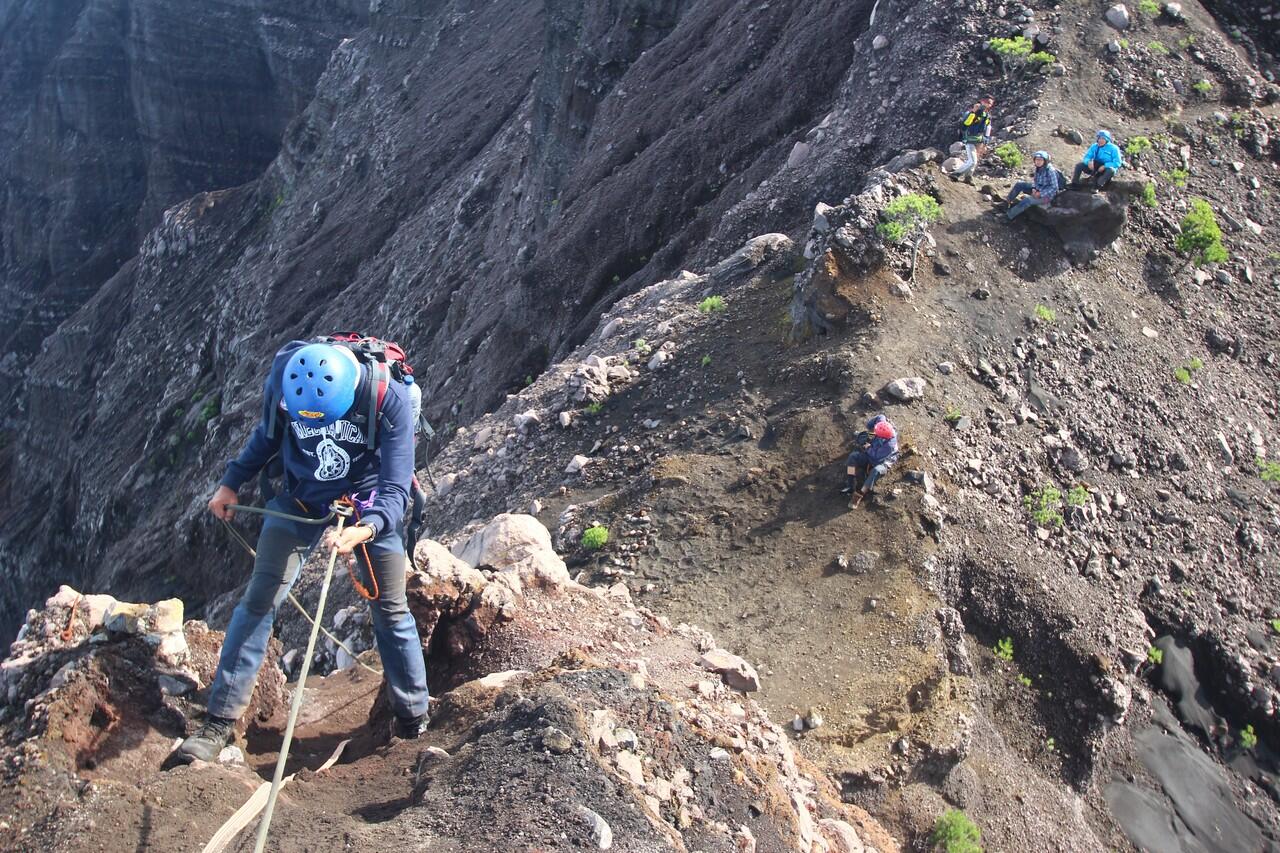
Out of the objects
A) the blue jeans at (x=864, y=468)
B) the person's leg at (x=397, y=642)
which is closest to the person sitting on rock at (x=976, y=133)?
the blue jeans at (x=864, y=468)

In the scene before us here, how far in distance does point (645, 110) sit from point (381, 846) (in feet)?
62.0

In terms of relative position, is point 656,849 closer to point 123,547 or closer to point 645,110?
point 645,110

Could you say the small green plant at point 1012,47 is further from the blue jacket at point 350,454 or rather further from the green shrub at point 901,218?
the blue jacket at point 350,454

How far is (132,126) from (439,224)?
117 feet

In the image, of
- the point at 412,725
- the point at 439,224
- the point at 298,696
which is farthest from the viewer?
the point at 439,224

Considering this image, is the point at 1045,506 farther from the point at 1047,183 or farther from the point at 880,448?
the point at 1047,183

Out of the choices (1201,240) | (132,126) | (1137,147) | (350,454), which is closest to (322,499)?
(350,454)

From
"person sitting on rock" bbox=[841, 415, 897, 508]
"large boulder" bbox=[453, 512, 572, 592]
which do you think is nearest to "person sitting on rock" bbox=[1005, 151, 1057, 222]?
"person sitting on rock" bbox=[841, 415, 897, 508]

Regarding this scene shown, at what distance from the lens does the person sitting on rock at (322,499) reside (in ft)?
15.9

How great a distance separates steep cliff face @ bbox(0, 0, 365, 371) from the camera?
5031cm

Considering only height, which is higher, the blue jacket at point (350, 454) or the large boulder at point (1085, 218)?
the blue jacket at point (350, 454)

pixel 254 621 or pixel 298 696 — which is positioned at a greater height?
pixel 298 696

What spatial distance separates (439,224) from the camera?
28.3m

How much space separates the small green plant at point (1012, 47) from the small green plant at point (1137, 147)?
1955 mm
